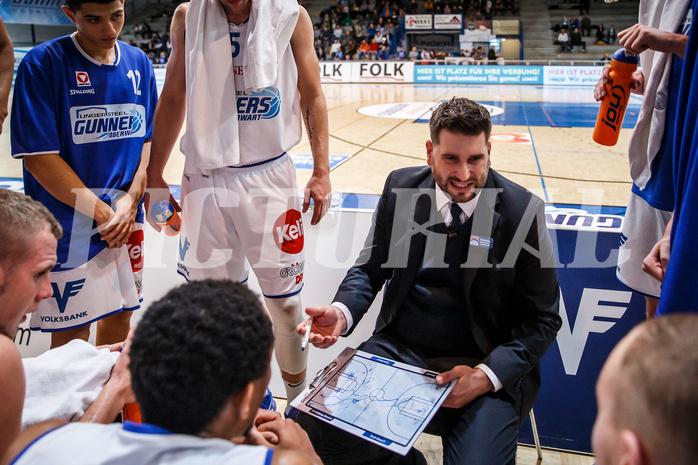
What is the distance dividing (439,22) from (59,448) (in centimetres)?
2313

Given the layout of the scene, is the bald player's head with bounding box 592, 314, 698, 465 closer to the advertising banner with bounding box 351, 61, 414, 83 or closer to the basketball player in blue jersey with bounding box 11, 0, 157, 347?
the basketball player in blue jersey with bounding box 11, 0, 157, 347

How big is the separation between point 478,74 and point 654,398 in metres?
16.8

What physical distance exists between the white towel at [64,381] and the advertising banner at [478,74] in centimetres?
1628

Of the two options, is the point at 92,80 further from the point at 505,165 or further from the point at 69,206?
the point at 505,165

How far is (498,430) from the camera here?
63.1 inches

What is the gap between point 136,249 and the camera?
7.86ft

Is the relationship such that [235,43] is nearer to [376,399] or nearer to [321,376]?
[321,376]

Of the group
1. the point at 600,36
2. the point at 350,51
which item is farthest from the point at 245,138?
the point at 600,36

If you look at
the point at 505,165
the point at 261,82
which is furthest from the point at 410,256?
the point at 505,165

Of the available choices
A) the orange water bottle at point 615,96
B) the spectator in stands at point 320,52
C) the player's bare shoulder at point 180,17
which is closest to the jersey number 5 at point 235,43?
the player's bare shoulder at point 180,17

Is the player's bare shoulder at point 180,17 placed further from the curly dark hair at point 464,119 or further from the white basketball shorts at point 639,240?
the white basketball shorts at point 639,240

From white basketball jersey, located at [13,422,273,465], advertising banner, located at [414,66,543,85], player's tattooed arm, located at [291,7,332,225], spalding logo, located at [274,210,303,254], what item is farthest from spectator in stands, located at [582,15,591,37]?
white basketball jersey, located at [13,422,273,465]

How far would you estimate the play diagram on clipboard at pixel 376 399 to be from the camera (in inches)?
56.7

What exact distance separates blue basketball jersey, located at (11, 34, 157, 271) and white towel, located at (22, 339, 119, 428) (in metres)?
0.86
